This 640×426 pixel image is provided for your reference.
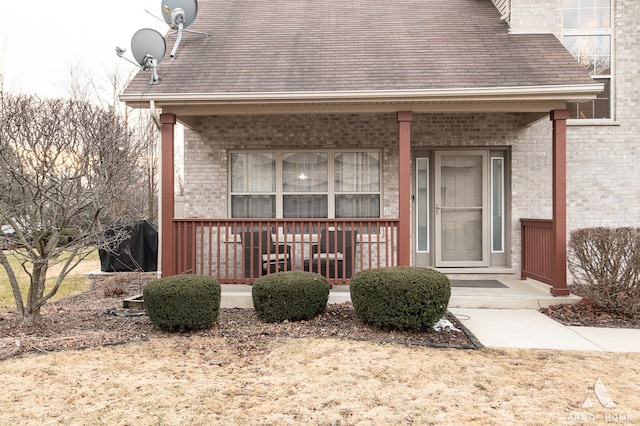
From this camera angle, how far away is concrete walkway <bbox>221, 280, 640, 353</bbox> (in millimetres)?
4805

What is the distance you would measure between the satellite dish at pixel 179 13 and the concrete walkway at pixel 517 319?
4.50 meters

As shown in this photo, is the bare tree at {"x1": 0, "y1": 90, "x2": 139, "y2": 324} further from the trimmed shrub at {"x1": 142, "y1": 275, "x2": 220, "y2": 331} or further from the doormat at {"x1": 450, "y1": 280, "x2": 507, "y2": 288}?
the doormat at {"x1": 450, "y1": 280, "x2": 507, "y2": 288}

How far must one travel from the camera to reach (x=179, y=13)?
25.8 ft

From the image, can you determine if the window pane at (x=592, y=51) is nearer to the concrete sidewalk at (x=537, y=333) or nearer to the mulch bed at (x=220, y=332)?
the concrete sidewalk at (x=537, y=333)

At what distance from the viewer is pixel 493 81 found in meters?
6.42

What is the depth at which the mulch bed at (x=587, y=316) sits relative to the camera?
5570 mm

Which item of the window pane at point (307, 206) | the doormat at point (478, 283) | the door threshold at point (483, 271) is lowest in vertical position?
the doormat at point (478, 283)

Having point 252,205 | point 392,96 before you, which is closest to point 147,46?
point 252,205

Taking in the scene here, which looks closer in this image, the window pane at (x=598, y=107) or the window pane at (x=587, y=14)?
the window pane at (x=598, y=107)

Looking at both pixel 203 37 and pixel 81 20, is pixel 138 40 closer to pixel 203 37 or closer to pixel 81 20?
pixel 203 37

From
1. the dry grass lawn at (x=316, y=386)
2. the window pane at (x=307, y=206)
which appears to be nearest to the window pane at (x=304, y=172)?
the window pane at (x=307, y=206)

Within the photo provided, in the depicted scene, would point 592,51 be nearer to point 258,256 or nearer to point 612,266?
point 612,266

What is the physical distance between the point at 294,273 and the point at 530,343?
2.75 metres

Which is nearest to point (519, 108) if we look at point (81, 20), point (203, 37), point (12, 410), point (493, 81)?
point (493, 81)
